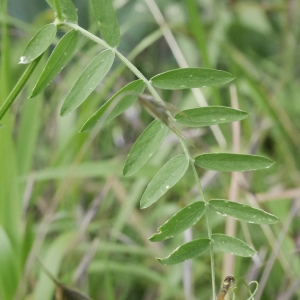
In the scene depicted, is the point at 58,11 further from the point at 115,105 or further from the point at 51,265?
the point at 51,265

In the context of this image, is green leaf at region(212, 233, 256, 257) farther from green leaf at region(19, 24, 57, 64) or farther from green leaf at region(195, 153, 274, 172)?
green leaf at region(19, 24, 57, 64)

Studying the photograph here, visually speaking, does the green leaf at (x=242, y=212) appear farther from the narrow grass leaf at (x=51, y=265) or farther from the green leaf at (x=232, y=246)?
the narrow grass leaf at (x=51, y=265)

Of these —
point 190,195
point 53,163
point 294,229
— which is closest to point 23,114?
point 53,163

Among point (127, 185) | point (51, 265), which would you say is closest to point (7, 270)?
point (51, 265)

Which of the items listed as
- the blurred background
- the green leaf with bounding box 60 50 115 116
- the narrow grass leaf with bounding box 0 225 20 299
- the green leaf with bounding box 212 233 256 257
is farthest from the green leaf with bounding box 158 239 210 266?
the narrow grass leaf with bounding box 0 225 20 299

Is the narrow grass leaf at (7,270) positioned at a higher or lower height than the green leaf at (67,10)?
lower

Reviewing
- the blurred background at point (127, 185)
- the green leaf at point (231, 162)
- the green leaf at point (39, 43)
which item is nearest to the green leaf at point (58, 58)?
the green leaf at point (39, 43)
